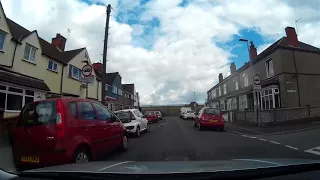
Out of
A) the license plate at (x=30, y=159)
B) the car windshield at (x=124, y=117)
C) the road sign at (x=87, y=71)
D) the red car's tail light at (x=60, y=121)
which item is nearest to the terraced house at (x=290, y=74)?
the car windshield at (x=124, y=117)

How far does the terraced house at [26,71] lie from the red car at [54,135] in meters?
7.30

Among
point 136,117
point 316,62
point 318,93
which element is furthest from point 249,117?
point 136,117

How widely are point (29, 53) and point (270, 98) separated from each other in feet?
68.8

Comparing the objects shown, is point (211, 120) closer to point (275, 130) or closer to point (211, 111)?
point (211, 111)

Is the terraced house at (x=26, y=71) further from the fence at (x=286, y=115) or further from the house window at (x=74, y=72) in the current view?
the fence at (x=286, y=115)

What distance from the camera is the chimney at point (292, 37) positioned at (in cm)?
2572

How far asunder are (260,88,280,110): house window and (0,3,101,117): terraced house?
1712cm

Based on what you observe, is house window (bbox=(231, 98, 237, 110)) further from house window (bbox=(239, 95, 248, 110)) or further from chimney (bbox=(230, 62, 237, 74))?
chimney (bbox=(230, 62, 237, 74))

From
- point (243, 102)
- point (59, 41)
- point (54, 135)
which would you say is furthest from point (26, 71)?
point (243, 102)

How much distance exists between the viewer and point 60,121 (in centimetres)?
550

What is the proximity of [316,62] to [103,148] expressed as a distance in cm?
2524

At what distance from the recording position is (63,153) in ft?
17.4

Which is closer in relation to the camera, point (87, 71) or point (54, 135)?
point (54, 135)

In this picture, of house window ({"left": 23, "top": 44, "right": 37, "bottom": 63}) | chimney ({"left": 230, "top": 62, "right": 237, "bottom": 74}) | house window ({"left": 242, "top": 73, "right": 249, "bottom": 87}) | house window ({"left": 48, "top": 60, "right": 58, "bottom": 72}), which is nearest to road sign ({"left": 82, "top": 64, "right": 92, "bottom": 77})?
house window ({"left": 23, "top": 44, "right": 37, "bottom": 63})
